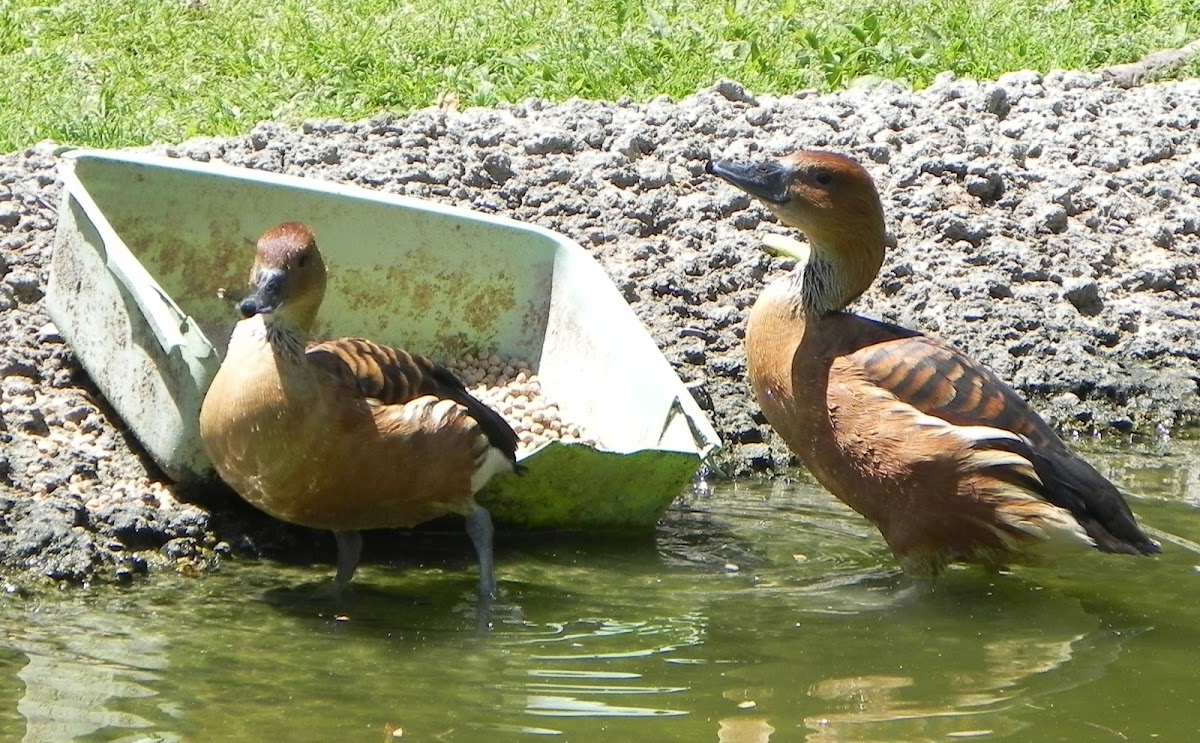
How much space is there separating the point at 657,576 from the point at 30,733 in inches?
94.8

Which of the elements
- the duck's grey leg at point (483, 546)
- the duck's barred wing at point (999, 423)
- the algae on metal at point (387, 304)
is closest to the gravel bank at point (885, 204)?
the algae on metal at point (387, 304)

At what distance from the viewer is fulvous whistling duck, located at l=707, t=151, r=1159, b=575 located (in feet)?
20.0

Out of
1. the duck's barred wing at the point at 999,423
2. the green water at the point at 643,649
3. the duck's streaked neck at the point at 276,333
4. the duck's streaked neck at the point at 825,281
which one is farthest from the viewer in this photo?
the duck's streaked neck at the point at 825,281

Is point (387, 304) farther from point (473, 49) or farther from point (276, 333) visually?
point (473, 49)

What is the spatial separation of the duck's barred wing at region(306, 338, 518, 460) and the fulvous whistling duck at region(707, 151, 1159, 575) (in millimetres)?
1070

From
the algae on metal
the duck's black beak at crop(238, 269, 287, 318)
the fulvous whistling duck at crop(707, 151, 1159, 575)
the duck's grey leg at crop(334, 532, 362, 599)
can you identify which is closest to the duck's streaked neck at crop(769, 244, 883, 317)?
the fulvous whistling duck at crop(707, 151, 1159, 575)

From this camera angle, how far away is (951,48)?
36.5 ft

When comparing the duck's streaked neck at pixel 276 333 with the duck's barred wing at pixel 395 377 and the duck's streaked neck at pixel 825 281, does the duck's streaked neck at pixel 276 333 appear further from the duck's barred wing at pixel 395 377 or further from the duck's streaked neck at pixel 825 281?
the duck's streaked neck at pixel 825 281

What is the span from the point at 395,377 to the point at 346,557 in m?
0.63

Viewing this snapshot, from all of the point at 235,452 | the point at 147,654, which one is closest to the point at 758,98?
the point at 235,452

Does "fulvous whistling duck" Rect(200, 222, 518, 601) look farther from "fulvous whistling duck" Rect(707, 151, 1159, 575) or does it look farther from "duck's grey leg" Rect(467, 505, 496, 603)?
"fulvous whistling duck" Rect(707, 151, 1159, 575)

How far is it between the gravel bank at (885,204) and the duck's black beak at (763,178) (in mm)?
1113

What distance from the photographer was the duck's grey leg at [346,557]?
5836mm

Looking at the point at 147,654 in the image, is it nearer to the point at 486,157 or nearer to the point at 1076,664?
the point at 1076,664
